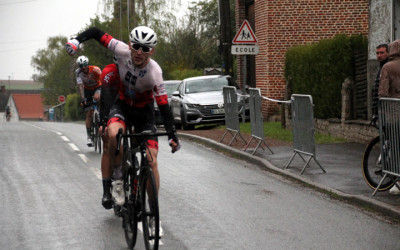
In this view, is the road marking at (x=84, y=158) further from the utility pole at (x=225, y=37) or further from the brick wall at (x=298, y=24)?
the utility pole at (x=225, y=37)

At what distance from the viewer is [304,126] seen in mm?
12531

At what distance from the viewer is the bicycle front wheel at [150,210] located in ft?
Result: 20.4

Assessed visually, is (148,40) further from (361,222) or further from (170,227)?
(361,222)

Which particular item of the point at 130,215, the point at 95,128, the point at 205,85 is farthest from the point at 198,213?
the point at 205,85

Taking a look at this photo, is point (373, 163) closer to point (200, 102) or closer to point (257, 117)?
point (257, 117)

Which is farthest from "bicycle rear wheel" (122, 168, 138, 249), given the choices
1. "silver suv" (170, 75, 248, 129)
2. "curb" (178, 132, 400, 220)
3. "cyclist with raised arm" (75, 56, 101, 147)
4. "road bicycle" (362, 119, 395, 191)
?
"silver suv" (170, 75, 248, 129)

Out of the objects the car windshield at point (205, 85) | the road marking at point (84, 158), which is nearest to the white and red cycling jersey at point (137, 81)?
the road marking at point (84, 158)

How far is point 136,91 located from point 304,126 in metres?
5.70

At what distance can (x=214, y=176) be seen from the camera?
12.3 metres

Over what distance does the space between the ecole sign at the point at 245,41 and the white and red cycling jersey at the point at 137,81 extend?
1359cm

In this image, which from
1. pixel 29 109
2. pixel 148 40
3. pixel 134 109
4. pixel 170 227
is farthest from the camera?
pixel 29 109

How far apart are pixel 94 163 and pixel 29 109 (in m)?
159

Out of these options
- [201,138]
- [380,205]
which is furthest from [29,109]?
[380,205]

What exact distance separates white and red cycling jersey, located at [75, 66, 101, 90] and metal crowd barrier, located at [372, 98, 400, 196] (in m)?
7.29
